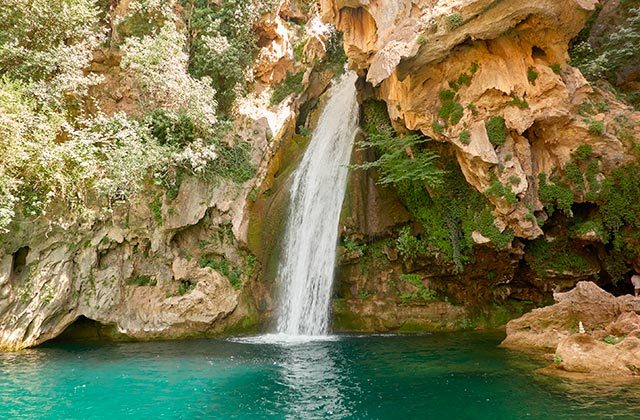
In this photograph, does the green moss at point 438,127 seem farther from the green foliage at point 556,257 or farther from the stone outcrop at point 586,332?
the stone outcrop at point 586,332

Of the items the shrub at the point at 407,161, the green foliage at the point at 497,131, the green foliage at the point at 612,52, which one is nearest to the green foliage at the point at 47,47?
the shrub at the point at 407,161

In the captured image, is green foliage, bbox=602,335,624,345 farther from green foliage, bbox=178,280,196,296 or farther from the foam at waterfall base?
green foliage, bbox=178,280,196,296

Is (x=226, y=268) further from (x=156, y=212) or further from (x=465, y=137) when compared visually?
(x=465, y=137)

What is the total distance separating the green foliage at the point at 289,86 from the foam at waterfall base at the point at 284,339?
11.1 metres

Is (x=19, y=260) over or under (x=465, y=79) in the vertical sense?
under

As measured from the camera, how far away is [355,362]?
12258 millimetres

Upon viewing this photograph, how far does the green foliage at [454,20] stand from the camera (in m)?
13.4

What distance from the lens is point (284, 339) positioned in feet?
53.7

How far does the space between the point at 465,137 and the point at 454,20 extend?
3552mm

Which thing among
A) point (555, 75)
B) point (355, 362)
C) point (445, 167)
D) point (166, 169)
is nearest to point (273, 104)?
point (166, 169)

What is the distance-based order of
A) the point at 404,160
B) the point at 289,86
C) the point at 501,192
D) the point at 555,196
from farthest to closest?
the point at 289,86
the point at 404,160
the point at 555,196
the point at 501,192

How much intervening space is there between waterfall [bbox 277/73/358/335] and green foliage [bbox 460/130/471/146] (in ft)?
17.5

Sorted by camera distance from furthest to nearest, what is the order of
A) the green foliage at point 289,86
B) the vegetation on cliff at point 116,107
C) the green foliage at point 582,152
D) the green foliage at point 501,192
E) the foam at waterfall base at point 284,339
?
the green foliage at point 289,86 → the foam at waterfall base at point 284,339 → the vegetation on cliff at point 116,107 → the green foliage at point 582,152 → the green foliage at point 501,192

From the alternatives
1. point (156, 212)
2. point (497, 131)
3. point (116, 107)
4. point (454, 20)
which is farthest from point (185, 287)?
point (454, 20)
